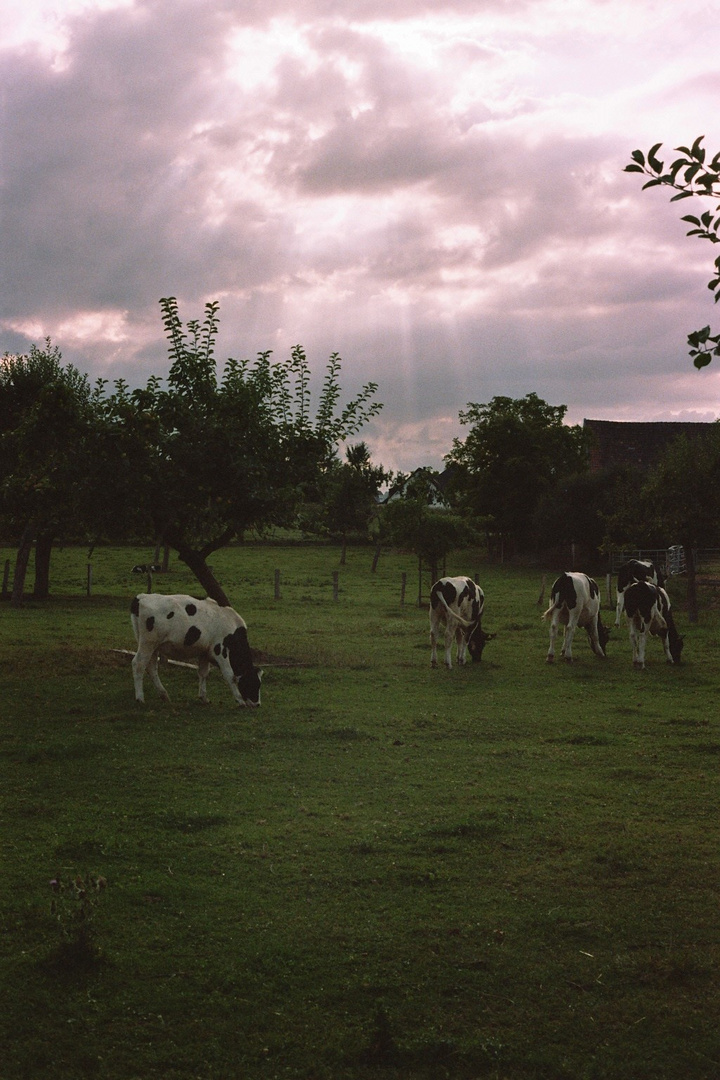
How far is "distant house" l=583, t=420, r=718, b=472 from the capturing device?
75.4 meters

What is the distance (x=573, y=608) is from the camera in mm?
22109

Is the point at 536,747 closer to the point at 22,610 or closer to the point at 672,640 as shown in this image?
the point at 672,640

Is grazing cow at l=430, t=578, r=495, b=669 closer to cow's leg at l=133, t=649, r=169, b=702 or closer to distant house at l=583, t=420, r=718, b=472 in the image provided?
cow's leg at l=133, t=649, r=169, b=702

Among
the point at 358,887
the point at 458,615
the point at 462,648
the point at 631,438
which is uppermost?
the point at 631,438

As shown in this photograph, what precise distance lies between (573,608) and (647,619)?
1669 mm

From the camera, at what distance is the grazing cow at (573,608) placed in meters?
21.9

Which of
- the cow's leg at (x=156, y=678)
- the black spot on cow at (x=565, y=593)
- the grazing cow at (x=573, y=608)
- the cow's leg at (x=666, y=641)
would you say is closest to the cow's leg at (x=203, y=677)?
the cow's leg at (x=156, y=678)

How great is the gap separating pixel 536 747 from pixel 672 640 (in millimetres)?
10037

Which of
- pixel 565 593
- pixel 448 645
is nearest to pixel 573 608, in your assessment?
pixel 565 593

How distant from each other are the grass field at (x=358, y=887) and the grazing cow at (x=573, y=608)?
527 centimetres

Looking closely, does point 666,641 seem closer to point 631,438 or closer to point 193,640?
point 193,640

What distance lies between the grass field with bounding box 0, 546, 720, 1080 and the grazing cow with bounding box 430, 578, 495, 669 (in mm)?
4297

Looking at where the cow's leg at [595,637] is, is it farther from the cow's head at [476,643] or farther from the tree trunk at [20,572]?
the tree trunk at [20,572]

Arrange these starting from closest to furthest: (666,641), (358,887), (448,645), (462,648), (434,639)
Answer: (358,887), (448,645), (434,639), (462,648), (666,641)
